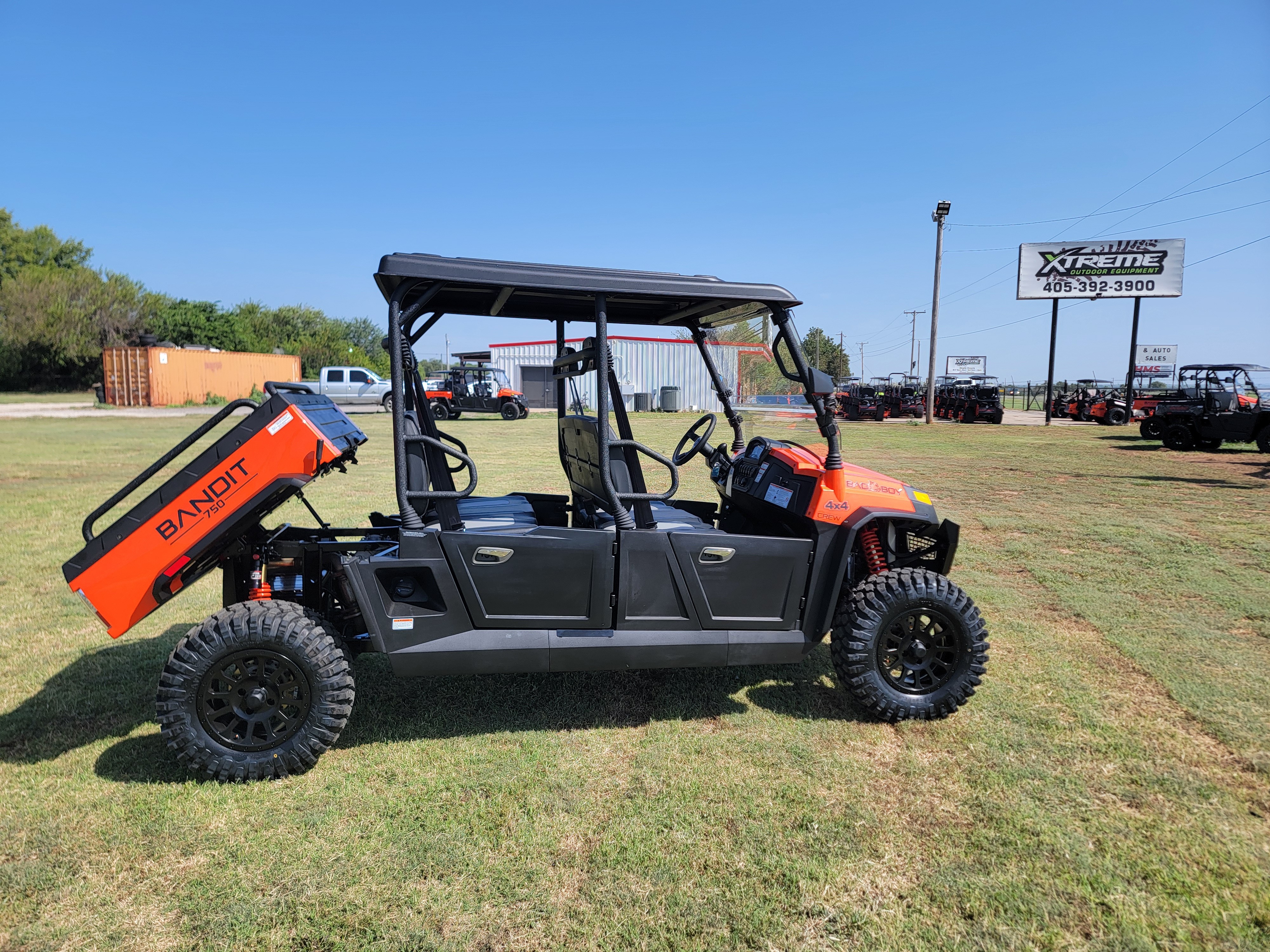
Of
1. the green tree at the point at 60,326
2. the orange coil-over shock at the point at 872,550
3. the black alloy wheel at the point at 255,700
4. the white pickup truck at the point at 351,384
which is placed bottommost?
the black alloy wheel at the point at 255,700

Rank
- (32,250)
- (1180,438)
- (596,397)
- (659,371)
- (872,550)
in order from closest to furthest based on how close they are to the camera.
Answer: (596,397), (872,550), (1180,438), (659,371), (32,250)

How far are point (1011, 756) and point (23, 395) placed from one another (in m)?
51.3

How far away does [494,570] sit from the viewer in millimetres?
3285

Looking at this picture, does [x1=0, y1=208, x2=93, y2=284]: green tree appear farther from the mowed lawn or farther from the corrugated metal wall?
the mowed lawn

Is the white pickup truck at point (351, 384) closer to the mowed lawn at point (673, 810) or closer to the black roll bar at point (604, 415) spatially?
the mowed lawn at point (673, 810)

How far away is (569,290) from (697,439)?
1636 millimetres

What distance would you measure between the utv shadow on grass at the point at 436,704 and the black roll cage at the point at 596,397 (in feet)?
3.38

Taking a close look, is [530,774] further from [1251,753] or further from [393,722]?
[1251,753]

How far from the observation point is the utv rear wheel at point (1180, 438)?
680 inches

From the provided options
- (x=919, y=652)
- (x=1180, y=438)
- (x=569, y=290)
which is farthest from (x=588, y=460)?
(x=1180, y=438)

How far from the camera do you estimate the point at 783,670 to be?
432 cm

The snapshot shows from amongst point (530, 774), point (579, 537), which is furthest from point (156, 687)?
point (579, 537)

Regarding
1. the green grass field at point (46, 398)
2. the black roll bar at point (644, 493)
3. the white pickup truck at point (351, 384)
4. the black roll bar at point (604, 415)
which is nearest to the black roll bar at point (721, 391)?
the black roll bar at point (604, 415)

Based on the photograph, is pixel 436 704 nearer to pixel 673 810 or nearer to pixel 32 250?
pixel 673 810
